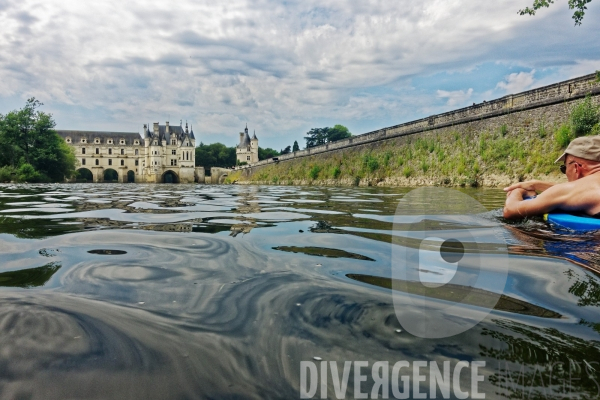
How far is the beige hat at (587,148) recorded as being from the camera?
11.0 feet

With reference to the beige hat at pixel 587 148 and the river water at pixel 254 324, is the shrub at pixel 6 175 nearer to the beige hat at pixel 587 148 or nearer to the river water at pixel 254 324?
the river water at pixel 254 324

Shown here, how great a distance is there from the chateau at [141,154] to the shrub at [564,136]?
7468 centimetres

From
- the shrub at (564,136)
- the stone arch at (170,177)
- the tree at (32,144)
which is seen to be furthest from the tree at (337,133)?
the shrub at (564,136)

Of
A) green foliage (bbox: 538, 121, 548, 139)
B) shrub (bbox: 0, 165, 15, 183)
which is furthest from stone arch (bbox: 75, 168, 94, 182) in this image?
green foliage (bbox: 538, 121, 548, 139)

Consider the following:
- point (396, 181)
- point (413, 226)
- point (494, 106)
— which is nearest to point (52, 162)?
point (396, 181)

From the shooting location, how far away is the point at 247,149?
87812mm

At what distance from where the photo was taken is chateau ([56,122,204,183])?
8012 centimetres

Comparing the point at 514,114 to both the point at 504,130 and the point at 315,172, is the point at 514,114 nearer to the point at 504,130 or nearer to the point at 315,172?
the point at 504,130

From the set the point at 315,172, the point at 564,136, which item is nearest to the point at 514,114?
the point at 564,136

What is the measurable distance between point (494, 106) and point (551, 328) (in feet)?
59.4

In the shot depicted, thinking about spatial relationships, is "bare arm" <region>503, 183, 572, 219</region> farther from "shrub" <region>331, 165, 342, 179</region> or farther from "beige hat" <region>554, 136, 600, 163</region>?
"shrub" <region>331, 165, 342, 179</region>

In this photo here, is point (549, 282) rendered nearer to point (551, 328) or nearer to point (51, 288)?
point (551, 328)

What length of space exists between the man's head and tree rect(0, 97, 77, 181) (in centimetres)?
4469

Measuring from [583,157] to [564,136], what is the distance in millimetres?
11536
